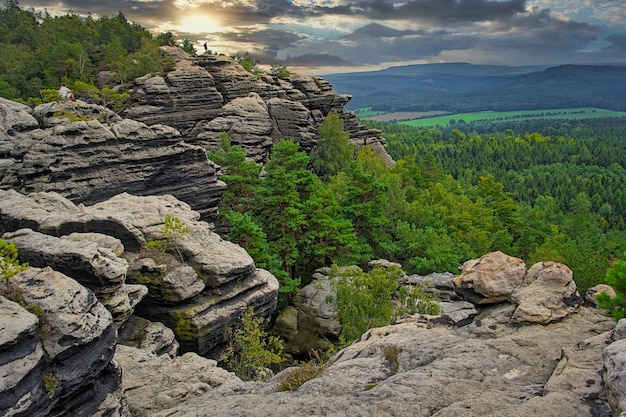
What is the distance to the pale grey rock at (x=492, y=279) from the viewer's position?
15.7 metres

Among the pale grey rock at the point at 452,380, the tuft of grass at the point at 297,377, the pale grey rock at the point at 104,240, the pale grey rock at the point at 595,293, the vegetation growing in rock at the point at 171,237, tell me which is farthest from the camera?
the vegetation growing in rock at the point at 171,237

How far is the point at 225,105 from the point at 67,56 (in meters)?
22.5

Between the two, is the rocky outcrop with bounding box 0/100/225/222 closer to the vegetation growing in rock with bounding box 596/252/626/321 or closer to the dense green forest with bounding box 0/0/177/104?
the dense green forest with bounding box 0/0/177/104

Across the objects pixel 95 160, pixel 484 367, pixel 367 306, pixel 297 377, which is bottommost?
pixel 367 306

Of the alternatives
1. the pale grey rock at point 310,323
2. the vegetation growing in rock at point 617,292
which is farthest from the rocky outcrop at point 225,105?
the vegetation growing in rock at point 617,292

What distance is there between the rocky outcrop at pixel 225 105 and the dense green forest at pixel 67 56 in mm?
4531

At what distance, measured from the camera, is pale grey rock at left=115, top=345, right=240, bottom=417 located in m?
14.2

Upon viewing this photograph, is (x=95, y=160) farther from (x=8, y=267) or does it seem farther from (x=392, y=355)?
(x=392, y=355)

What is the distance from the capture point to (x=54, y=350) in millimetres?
11570

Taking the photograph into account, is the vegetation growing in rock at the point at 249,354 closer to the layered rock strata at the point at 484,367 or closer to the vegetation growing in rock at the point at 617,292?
the layered rock strata at the point at 484,367

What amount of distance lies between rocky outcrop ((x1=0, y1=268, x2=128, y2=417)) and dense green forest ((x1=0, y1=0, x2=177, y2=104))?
134 feet

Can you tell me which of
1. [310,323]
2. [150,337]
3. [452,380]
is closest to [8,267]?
[150,337]

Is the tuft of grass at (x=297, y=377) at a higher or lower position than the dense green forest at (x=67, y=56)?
lower

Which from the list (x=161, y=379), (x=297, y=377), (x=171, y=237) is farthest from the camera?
(x=171, y=237)
